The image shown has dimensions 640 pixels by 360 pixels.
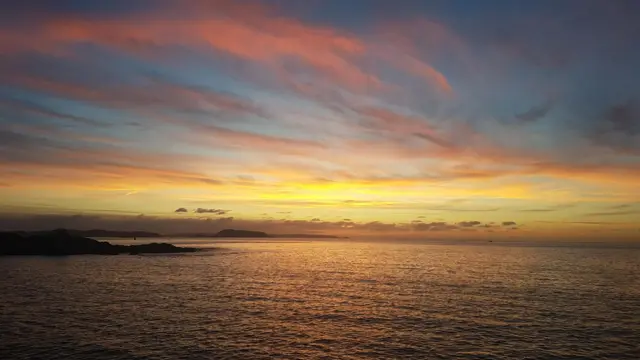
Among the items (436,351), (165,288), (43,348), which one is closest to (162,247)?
(165,288)

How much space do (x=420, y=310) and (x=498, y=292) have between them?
23.0 meters

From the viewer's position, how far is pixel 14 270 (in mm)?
90500

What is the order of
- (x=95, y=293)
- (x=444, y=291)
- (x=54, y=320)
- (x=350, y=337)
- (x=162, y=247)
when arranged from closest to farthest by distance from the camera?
1. (x=350, y=337)
2. (x=54, y=320)
3. (x=95, y=293)
4. (x=444, y=291)
5. (x=162, y=247)

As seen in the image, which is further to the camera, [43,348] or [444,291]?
[444,291]

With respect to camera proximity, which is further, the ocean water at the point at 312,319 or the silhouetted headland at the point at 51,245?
the silhouetted headland at the point at 51,245

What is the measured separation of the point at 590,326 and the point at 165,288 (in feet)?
193

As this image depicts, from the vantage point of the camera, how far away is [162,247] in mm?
182500

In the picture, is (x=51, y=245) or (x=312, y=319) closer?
(x=312, y=319)

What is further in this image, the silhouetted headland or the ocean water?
the silhouetted headland

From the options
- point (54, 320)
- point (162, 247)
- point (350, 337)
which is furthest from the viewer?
point (162, 247)

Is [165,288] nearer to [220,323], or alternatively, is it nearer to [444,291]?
[220,323]

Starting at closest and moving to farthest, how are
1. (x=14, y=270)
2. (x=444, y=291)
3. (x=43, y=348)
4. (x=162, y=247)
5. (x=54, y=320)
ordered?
(x=43, y=348), (x=54, y=320), (x=444, y=291), (x=14, y=270), (x=162, y=247)

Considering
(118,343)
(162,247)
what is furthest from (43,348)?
(162,247)

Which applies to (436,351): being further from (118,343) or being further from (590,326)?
(118,343)
